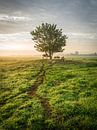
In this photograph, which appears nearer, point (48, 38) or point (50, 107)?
point (50, 107)

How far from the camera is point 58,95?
94.4ft

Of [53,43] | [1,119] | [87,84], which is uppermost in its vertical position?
[53,43]

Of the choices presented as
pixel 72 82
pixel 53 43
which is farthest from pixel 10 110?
→ pixel 53 43

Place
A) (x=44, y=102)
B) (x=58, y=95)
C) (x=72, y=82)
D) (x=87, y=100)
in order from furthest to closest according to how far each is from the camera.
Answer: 1. (x=72, y=82)
2. (x=58, y=95)
3. (x=44, y=102)
4. (x=87, y=100)

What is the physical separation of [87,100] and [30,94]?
981 cm

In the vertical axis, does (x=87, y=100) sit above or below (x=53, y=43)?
below

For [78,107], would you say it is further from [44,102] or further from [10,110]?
[10,110]

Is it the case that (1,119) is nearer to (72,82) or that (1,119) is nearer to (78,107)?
(78,107)

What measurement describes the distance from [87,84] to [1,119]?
1519cm

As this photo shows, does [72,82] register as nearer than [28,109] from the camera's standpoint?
No

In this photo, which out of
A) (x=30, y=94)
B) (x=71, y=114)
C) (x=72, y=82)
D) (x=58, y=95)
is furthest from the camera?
(x=72, y=82)

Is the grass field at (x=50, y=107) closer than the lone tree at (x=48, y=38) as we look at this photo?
Yes

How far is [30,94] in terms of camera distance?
31734mm

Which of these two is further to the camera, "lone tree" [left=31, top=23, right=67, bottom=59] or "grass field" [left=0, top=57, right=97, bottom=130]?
"lone tree" [left=31, top=23, right=67, bottom=59]
